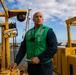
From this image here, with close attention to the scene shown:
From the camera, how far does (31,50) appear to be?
314 cm

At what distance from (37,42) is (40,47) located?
7 centimetres

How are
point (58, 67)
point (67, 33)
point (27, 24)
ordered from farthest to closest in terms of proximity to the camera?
point (27, 24), point (67, 33), point (58, 67)

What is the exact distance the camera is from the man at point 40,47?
302 centimetres

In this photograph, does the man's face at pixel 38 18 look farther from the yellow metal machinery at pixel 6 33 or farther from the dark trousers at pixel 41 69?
the yellow metal machinery at pixel 6 33

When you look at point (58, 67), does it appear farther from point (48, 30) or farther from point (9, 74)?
point (48, 30)

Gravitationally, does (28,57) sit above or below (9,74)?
above

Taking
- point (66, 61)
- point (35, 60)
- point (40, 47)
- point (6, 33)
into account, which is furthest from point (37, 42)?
point (6, 33)

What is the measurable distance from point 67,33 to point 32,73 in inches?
153

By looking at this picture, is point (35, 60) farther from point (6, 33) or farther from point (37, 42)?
point (6, 33)

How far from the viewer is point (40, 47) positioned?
3084 millimetres

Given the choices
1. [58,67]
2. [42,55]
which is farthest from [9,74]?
[42,55]

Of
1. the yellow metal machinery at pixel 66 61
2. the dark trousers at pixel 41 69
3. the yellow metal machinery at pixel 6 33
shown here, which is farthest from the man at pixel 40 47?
the yellow metal machinery at pixel 6 33

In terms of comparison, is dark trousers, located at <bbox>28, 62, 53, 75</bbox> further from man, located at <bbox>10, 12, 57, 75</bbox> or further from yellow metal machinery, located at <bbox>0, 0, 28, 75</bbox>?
yellow metal machinery, located at <bbox>0, 0, 28, 75</bbox>

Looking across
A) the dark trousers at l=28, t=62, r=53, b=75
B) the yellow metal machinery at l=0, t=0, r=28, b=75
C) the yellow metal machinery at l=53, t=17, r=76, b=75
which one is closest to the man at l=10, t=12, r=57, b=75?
the dark trousers at l=28, t=62, r=53, b=75
